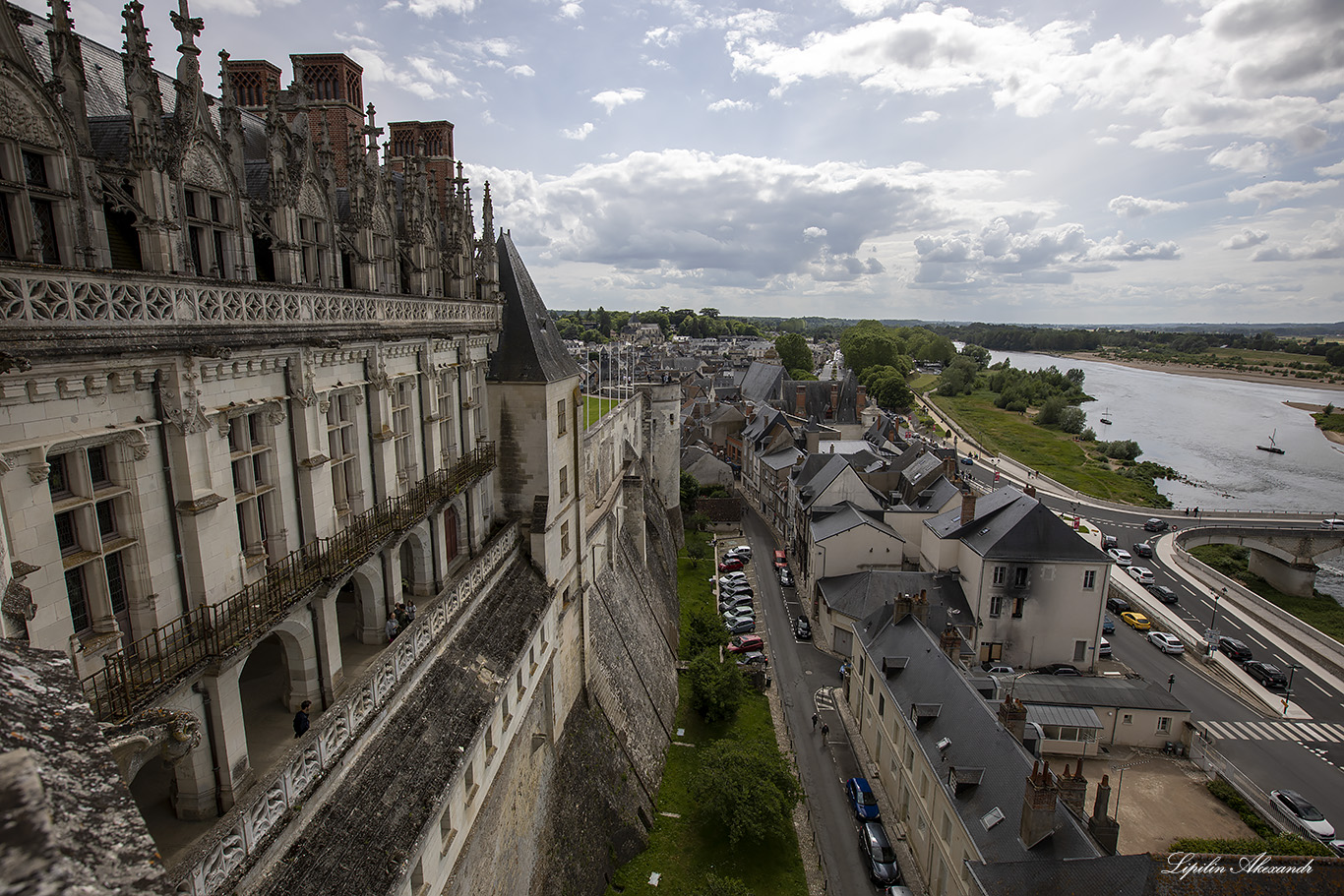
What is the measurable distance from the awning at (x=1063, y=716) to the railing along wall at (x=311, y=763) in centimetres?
2576

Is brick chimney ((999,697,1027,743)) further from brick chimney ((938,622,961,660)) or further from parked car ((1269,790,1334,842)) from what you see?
parked car ((1269,790,1334,842))

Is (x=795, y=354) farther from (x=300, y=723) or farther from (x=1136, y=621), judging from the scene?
(x=300, y=723)

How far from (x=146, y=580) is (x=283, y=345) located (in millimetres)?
4196

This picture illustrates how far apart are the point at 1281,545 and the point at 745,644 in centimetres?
4771

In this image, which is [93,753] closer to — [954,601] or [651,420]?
[954,601]

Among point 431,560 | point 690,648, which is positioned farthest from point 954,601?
point 431,560

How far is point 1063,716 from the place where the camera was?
97.5 feet

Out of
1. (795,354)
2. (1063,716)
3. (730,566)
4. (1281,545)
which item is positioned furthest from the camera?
(795,354)

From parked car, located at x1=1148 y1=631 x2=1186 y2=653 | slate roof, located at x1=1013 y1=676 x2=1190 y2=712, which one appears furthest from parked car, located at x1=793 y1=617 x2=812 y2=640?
parked car, located at x1=1148 y1=631 x2=1186 y2=653

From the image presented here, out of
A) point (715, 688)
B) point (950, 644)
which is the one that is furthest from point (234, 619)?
point (950, 644)

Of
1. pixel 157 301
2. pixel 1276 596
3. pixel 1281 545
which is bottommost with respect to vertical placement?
pixel 1276 596

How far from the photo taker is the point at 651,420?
48156 mm

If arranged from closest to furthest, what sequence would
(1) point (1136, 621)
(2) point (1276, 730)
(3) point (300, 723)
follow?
(3) point (300, 723) < (2) point (1276, 730) < (1) point (1136, 621)

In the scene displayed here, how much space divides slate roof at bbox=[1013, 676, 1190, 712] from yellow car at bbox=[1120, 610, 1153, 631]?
12.6 metres
